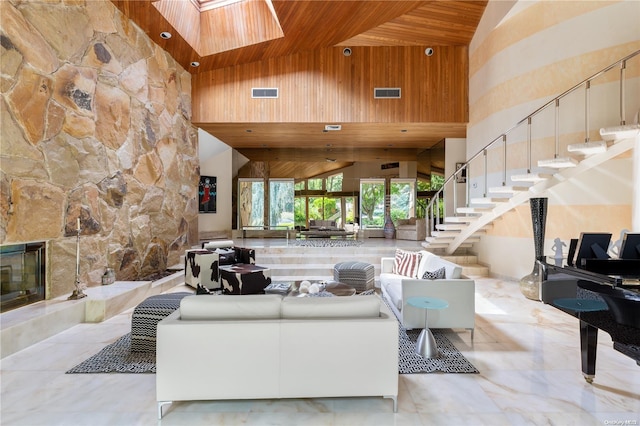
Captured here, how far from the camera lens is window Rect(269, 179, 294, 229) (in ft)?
39.4

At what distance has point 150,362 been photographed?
3188mm

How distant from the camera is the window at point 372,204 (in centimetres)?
1197

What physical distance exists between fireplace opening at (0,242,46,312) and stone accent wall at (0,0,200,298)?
0.38 ft

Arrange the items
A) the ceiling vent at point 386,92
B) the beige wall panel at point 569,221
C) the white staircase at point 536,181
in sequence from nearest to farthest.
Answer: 1. the white staircase at point 536,181
2. the beige wall panel at point 569,221
3. the ceiling vent at point 386,92

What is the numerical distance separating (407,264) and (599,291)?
10.2 ft

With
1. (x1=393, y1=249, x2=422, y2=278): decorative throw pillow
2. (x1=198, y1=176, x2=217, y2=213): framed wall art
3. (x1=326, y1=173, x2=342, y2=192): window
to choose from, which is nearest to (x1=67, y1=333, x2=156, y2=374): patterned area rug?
(x1=393, y1=249, x2=422, y2=278): decorative throw pillow

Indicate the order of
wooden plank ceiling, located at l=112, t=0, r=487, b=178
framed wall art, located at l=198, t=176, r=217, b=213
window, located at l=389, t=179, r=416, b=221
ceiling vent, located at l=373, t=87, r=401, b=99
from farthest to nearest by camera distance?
window, located at l=389, t=179, r=416, b=221
framed wall art, located at l=198, t=176, r=217, b=213
ceiling vent, located at l=373, t=87, r=401, b=99
wooden plank ceiling, located at l=112, t=0, r=487, b=178

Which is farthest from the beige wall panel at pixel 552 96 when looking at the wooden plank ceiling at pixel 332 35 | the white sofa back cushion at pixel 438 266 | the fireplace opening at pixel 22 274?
the fireplace opening at pixel 22 274

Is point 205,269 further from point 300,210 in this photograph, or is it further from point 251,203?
point 300,210

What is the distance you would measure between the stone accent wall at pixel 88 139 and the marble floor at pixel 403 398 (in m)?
1.68

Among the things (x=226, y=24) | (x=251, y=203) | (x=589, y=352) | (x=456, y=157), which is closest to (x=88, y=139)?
(x=226, y=24)

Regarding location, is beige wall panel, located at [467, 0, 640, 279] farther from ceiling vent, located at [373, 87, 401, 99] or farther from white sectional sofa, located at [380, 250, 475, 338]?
white sectional sofa, located at [380, 250, 475, 338]

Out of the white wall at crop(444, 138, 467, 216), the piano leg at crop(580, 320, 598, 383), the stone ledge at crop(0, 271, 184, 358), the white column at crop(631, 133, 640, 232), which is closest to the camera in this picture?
the piano leg at crop(580, 320, 598, 383)

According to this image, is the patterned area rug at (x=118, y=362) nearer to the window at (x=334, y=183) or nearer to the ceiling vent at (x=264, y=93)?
the ceiling vent at (x=264, y=93)
